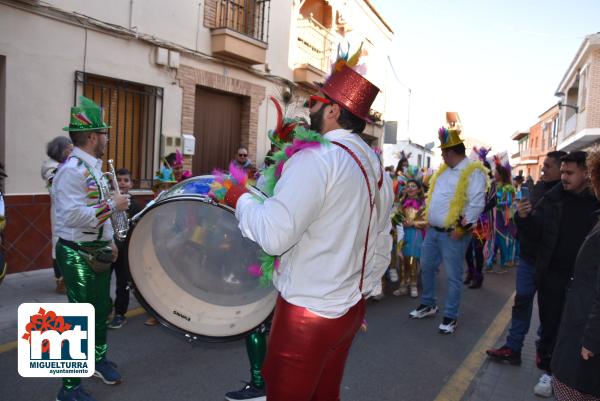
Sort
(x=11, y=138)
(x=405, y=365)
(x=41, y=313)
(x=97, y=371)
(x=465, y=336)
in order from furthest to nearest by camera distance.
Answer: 1. (x=11, y=138)
2. (x=465, y=336)
3. (x=405, y=365)
4. (x=97, y=371)
5. (x=41, y=313)

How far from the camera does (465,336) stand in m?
5.24

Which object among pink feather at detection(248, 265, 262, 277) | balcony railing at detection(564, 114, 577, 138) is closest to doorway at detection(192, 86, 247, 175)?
pink feather at detection(248, 265, 262, 277)

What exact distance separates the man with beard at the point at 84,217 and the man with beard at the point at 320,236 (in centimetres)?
144

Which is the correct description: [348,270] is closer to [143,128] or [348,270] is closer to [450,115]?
[450,115]

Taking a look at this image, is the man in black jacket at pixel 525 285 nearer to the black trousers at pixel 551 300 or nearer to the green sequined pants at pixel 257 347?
the black trousers at pixel 551 300

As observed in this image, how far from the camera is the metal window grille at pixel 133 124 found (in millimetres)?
8234

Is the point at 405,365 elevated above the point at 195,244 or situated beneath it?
situated beneath

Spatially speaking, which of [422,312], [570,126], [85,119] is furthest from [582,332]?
[570,126]

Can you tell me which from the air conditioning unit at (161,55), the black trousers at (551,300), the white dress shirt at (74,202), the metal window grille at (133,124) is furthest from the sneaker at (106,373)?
the air conditioning unit at (161,55)

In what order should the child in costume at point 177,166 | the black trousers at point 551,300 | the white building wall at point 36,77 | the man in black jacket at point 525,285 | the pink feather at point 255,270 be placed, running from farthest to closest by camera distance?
the white building wall at point 36,77 → the child in costume at point 177,166 → the man in black jacket at point 525,285 → the black trousers at point 551,300 → the pink feather at point 255,270

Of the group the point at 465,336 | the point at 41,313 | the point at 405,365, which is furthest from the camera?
the point at 465,336

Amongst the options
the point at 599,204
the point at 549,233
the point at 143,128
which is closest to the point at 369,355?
the point at 549,233

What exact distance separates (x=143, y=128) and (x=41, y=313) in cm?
614

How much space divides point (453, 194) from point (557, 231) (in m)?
1.63
